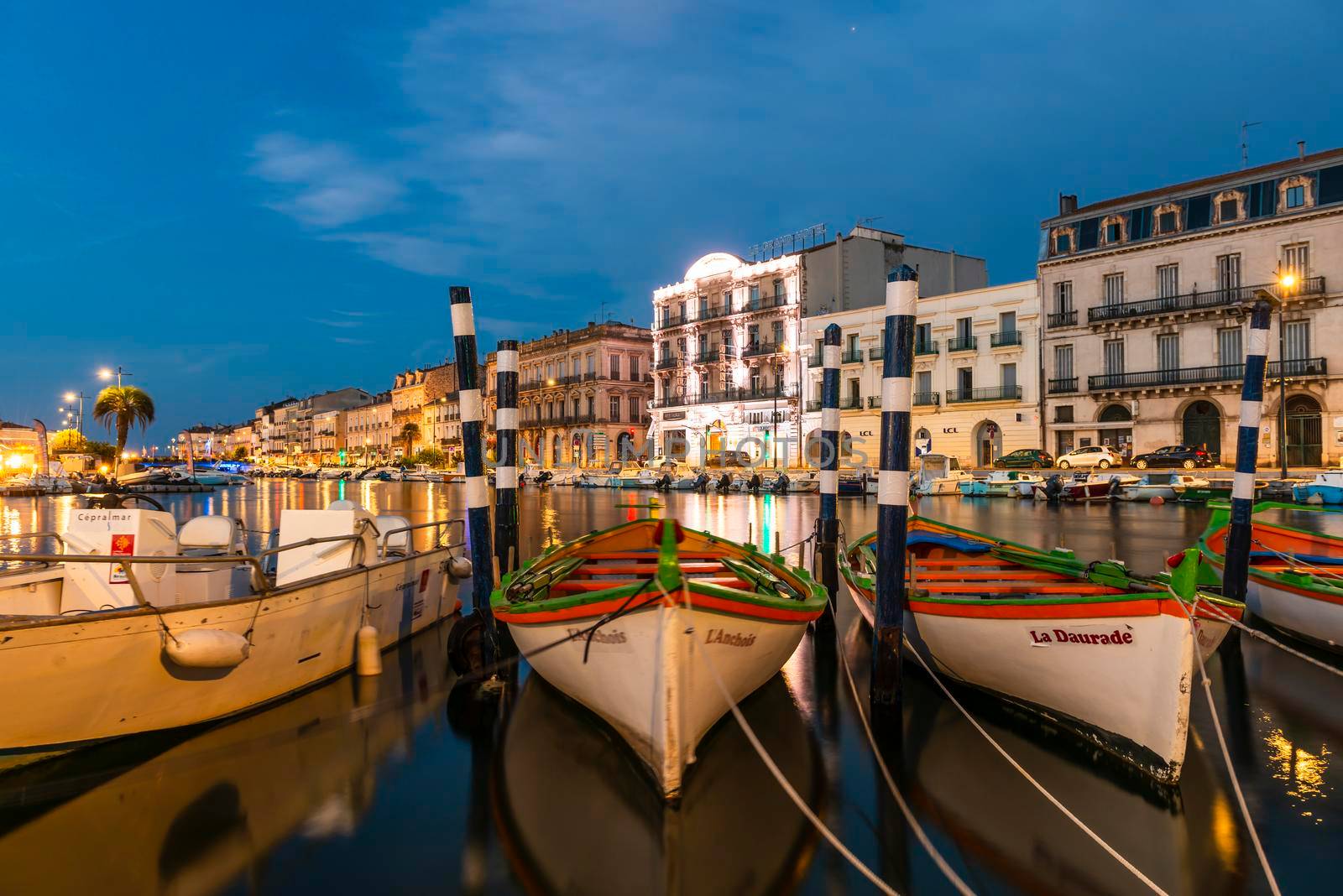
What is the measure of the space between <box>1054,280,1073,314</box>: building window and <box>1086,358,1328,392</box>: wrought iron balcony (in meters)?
4.18

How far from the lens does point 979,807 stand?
6008mm

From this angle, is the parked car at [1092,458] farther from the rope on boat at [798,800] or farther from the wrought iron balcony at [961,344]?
the rope on boat at [798,800]

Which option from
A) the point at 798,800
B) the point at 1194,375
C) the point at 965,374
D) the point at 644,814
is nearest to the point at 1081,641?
the point at 798,800

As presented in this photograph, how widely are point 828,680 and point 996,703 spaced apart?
1.92 m

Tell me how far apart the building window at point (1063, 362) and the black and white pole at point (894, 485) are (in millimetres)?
39961

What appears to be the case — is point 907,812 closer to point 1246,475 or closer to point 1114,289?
point 1246,475

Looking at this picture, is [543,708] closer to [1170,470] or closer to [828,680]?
[828,680]

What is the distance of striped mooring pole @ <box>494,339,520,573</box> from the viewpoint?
9.91m

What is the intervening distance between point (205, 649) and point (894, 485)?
627 centimetres

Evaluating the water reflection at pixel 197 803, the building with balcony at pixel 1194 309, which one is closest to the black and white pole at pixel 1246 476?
the water reflection at pixel 197 803

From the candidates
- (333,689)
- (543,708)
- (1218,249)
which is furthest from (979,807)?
(1218,249)

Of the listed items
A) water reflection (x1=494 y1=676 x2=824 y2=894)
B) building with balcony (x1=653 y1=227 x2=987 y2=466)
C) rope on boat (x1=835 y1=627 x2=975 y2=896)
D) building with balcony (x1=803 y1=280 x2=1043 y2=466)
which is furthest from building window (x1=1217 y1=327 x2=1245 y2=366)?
water reflection (x1=494 y1=676 x2=824 y2=894)

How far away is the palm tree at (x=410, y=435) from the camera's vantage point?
100688mm

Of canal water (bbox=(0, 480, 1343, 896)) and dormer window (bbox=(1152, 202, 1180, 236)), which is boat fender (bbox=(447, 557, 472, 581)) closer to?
canal water (bbox=(0, 480, 1343, 896))
